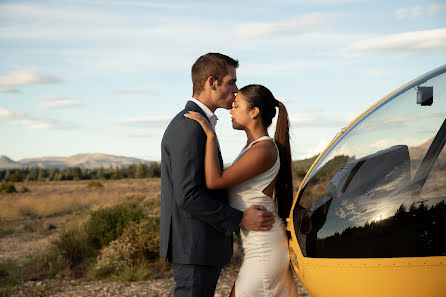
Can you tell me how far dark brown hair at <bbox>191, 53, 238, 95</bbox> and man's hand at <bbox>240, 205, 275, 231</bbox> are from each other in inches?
36.5

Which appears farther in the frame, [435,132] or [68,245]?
[68,245]

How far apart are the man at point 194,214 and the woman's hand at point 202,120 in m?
0.03

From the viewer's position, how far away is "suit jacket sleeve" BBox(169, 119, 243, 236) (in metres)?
3.01

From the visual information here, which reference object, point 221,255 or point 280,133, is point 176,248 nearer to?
point 221,255

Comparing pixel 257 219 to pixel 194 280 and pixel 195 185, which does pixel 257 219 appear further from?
pixel 194 280

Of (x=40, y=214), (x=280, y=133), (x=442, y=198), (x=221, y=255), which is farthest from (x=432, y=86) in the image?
(x=40, y=214)

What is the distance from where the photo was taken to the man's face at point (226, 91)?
338 cm

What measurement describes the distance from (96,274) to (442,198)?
6.95m

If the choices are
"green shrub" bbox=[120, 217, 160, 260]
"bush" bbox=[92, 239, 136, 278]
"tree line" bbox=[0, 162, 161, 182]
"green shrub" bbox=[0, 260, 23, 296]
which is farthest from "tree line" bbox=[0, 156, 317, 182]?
"bush" bbox=[92, 239, 136, 278]

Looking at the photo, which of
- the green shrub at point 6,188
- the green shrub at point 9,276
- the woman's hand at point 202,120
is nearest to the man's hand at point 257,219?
the woman's hand at point 202,120

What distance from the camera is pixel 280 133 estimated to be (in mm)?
3385

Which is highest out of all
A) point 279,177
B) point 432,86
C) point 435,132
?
point 432,86

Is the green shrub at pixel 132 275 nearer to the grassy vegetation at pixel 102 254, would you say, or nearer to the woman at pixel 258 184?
the grassy vegetation at pixel 102 254

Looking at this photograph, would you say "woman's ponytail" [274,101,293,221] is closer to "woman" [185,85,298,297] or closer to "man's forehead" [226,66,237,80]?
"woman" [185,85,298,297]
